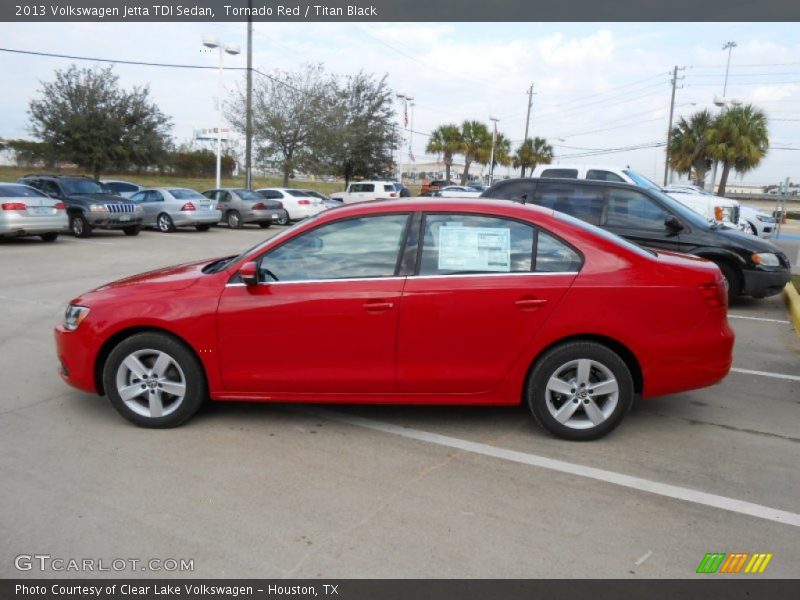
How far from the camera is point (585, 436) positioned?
4441mm

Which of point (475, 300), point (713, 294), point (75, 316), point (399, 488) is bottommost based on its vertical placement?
point (399, 488)

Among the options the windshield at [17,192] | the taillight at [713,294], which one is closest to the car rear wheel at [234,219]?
the windshield at [17,192]

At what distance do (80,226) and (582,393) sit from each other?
1649 cm

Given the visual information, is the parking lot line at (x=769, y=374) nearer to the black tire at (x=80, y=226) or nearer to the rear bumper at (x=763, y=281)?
the rear bumper at (x=763, y=281)

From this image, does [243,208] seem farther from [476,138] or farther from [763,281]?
[476,138]

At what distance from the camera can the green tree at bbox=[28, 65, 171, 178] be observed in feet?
99.1

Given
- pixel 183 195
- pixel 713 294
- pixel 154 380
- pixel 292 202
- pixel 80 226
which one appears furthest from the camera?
pixel 292 202

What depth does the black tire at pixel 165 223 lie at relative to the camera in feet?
66.4

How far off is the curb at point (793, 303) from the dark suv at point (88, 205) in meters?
15.5

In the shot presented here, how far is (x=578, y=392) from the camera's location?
4.38m

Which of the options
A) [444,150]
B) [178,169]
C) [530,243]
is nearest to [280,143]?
[178,169]

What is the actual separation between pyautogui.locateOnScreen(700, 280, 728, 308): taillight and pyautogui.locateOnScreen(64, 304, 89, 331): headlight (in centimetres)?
424

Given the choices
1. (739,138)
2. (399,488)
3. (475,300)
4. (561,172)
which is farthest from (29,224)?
(739,138)
